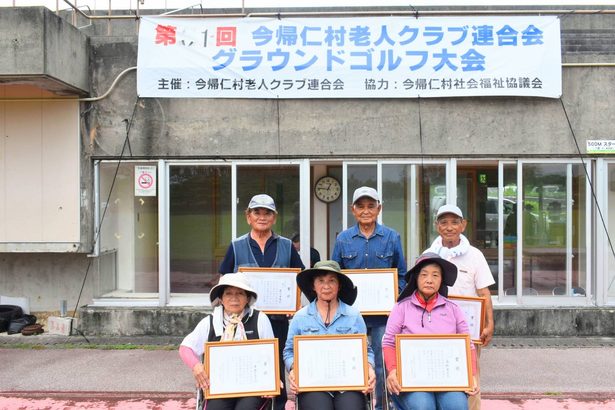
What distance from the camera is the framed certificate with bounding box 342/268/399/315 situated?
410cm

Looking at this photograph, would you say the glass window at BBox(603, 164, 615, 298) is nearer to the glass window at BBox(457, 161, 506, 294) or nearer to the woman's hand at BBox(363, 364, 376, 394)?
the glass window at BBox(457, 161, 506, 294)

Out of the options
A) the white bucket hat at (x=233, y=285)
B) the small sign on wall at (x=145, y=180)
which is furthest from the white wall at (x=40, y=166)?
the white bucket hat at (x=233, y=285)

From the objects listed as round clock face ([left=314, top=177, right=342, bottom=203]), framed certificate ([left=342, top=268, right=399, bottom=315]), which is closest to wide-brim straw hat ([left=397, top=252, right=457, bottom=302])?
framed certificate ([left=342, top=268, right=399, bottom=315])

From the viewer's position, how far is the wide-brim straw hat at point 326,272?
11.8 feet

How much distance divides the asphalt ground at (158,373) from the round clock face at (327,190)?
3.44 m

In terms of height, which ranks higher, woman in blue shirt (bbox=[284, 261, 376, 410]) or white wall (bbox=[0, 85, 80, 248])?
white wall (bbox=[0, 85, 80, 248])

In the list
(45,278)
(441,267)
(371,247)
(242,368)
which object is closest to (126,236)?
(45,278)

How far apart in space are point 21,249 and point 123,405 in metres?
3.43

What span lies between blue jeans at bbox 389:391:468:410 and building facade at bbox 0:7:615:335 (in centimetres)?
433

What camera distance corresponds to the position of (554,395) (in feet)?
16.9

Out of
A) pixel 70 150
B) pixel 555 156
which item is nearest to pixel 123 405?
pixel 70 150

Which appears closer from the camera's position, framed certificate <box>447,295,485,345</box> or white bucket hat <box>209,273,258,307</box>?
white bucket hat <box>209,273,258,307</box>

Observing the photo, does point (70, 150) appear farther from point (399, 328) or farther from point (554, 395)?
point (554, 395)

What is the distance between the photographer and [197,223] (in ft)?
26.1
